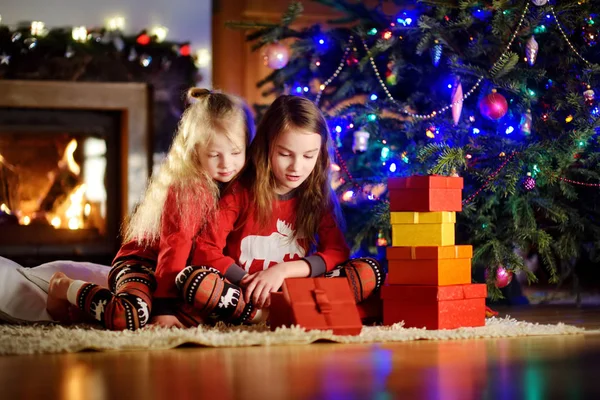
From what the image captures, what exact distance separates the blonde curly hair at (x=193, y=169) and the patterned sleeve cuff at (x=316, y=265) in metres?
0.28

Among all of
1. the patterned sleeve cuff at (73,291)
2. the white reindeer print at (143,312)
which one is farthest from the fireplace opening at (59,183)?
the white reindeer print at (143,312)

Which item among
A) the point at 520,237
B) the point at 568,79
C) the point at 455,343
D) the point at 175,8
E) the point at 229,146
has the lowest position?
the point at 455,343

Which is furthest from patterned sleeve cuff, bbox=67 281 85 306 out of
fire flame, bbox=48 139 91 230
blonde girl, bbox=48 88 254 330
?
fire flame, bbox=48 139 91 230

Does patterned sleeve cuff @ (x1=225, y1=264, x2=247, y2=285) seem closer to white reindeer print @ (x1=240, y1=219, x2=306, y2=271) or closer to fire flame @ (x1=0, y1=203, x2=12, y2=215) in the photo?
white reindeer print @ (x1=240, y1=219, x2=306, y2=271)

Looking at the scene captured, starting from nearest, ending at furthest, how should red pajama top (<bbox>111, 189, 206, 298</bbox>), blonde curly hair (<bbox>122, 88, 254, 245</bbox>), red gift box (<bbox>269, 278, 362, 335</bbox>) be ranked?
red gift box (<bbox>269, 278, 362, 335</bbox>) → red pajama top (<bbox>111, 189, 206, 298</bbox>) → blonde curly hair (<bbox>122, 88, 254, 245</bbox>)

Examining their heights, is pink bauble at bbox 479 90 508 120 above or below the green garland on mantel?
below

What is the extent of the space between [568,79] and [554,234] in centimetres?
57

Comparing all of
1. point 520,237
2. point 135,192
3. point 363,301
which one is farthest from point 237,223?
point 135,192

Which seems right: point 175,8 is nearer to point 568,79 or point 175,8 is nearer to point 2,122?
point 2,122

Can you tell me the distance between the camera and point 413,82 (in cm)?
322

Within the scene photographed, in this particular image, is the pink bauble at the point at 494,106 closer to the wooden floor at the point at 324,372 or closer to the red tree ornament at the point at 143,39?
the wooden floor at the point at 324,372

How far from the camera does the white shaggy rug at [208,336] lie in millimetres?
1864

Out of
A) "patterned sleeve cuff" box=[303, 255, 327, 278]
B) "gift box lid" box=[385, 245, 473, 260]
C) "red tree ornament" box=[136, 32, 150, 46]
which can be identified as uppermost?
"red tree ornament" box=[136, 32, 150, 46]

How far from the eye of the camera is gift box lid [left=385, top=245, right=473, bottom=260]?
223cm
